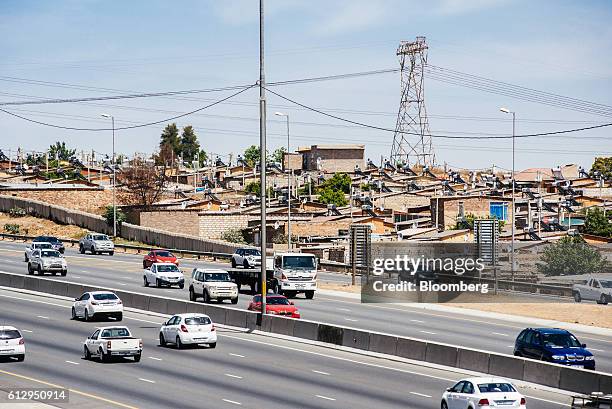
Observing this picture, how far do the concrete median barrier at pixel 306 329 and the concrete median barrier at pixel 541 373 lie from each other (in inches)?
476

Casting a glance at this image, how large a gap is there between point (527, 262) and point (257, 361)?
46145 mm

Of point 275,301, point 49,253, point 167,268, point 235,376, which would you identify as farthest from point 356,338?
point 49,253

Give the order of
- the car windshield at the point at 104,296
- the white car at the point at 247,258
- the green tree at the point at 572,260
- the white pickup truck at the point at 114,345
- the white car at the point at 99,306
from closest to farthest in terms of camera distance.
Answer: the white pickup truck at the point at 114,345 < the white car at the point at 99,306 < the car windshield at the point at 104,296 < the white car at the point at 247,258 < the green tree at the point at 572,260

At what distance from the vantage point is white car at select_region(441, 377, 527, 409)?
84.2 ft

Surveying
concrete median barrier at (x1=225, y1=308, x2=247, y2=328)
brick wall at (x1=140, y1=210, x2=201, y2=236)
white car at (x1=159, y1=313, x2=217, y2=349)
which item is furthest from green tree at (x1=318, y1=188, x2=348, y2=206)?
white car at (x1=159, y1=313, x2=217, y2=349)

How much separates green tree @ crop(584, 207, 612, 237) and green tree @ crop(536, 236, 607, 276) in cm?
2185

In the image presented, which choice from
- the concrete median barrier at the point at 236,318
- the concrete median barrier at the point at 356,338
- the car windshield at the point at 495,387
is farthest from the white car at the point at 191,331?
the car windshield at the point at 495,387

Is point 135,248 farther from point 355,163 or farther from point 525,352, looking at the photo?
point 355,163

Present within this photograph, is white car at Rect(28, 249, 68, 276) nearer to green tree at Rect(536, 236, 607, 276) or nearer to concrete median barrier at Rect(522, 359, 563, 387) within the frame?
green tree at Rect(536, 236, 607, 276)

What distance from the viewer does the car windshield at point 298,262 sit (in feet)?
193

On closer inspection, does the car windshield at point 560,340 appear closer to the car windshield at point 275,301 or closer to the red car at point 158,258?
the car windshield at point 275,301

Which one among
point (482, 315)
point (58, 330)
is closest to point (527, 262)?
point (482, 315)

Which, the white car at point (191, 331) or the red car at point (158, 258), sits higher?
the red car at point (158, 258)

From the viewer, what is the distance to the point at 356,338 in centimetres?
4141
